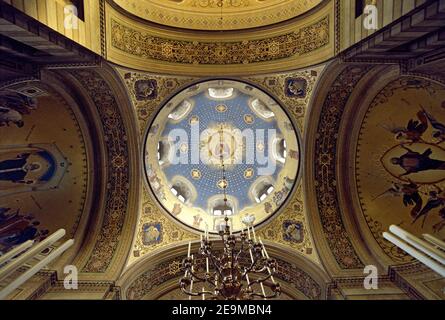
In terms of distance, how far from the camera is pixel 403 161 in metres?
10.2

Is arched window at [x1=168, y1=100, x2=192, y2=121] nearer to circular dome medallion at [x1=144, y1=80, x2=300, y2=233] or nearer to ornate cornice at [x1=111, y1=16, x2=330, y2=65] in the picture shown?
circular dome medallion at [x1=144, y1=80, x2=300, y2=233]

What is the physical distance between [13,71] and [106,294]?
599 cm

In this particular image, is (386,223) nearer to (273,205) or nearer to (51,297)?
(273,205)

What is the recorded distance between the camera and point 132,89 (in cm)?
1061

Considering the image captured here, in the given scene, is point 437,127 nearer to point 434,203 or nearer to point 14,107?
point 434,203

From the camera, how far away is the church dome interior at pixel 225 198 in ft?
27.4

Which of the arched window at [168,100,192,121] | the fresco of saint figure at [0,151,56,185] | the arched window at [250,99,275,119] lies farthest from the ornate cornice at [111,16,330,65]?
the fresco of saint figure at [0,151,56,185]

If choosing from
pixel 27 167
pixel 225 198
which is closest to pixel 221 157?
pixel 225 198

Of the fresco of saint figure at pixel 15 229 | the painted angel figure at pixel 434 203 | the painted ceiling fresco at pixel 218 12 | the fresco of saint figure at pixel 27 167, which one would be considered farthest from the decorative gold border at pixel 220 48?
the fresco of saint figure at pixel 15 229

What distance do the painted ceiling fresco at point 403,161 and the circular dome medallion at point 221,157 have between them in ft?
7.73

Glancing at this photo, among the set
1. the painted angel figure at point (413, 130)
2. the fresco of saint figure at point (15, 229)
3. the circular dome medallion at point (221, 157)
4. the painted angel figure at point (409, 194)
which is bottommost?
the fresco of saint figure at point (15, 229)

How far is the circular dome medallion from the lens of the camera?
12.4 meters

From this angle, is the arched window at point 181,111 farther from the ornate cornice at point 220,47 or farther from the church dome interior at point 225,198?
the ornate cornice at point 220,47

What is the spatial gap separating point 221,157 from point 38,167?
6.90m
